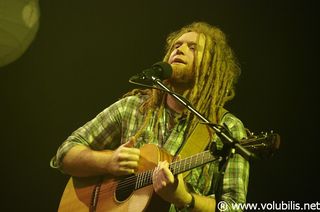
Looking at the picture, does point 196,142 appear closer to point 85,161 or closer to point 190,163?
point 190,163

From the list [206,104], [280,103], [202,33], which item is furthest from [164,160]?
[280,103]

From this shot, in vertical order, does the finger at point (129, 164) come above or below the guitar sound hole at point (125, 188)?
above

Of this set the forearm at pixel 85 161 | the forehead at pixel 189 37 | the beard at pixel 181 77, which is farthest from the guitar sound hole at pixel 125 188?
the forehead at pixel 189 37

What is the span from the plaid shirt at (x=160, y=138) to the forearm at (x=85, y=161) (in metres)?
0.05

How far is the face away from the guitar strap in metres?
0.31

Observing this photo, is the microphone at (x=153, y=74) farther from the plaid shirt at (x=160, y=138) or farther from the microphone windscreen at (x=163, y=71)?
the plaid shirt at (x=160, y=138)

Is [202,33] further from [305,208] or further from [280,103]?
[305,208]

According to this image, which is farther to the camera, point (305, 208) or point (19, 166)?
point (19, 166)

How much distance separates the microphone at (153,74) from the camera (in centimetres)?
222

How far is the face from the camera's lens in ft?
8.45

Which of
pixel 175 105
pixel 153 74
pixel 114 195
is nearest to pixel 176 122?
pixel 175 105

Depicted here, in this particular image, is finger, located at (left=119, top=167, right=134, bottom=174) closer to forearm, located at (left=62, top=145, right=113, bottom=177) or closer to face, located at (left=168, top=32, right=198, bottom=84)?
forearm, located at (left=62, top=145, right=113, bottom=177)

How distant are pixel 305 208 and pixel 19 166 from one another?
191 cm

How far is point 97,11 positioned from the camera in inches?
141
